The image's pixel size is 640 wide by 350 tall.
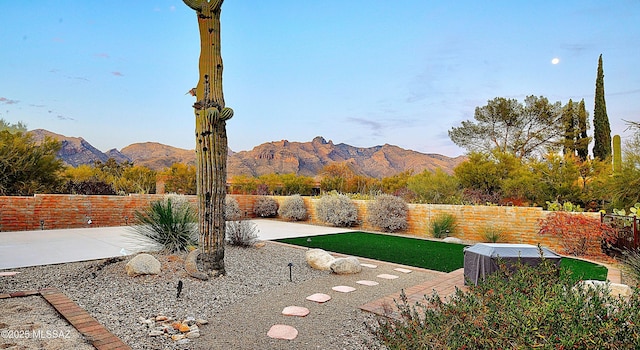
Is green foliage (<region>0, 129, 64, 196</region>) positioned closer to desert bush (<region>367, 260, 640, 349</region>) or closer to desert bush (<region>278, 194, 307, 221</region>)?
desert bush (<region>278, 194, 307, 221</region>)

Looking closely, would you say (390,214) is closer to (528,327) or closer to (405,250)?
(405,250)

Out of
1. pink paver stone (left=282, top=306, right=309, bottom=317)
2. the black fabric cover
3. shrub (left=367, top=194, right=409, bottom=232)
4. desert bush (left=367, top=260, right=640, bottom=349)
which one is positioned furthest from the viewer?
shrub (left=367, top=194, right=409, bottom=232)

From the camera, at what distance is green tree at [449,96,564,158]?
24047 millimetres

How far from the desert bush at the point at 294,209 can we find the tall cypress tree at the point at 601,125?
1522 cm

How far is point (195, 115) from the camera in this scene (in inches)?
198

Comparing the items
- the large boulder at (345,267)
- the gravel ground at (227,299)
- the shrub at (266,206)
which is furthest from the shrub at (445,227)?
the shrub at (266,206)

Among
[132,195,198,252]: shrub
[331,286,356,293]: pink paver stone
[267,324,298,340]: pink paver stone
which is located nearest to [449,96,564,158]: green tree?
[331,286,356,293]: pink paver stone

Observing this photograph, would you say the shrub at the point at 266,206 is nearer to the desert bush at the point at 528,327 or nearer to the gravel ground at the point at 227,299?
the gravel ground at the point at 227,299

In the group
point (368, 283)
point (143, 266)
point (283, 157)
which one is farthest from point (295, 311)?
point (283, 157)

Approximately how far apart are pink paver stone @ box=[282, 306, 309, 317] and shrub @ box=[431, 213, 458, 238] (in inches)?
261

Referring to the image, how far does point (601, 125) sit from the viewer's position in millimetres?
18266

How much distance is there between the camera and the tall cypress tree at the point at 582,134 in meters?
21.2

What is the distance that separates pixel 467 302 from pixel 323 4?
33.8 feet

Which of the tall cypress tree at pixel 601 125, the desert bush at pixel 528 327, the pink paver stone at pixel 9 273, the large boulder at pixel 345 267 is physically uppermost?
the tall cypress tree at pixel 601 125
